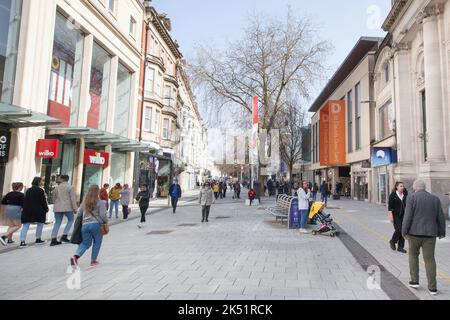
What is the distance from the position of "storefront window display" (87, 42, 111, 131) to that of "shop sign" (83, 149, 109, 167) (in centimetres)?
176

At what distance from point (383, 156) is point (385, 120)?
4.09 meters

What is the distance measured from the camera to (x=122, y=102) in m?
23.2

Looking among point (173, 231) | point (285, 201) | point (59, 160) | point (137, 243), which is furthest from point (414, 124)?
point (59, 160)

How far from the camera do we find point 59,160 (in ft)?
50.8

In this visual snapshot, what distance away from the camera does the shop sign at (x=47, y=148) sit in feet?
41.3

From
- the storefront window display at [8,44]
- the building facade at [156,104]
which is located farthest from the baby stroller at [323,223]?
the building facade at [156,104]

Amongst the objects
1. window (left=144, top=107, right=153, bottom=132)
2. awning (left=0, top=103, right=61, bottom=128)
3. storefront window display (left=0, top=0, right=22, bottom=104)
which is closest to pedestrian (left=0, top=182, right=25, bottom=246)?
awning (left=0, top=103, right=61, bottom=128)

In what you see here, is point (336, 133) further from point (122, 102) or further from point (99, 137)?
point (99, 137)

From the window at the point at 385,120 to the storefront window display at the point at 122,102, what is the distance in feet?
63.1

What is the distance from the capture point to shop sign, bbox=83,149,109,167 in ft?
56.4

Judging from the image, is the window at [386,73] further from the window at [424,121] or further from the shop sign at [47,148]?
the shop sign at [47,148]

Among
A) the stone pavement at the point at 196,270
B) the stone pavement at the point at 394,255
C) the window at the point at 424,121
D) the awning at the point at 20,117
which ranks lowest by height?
the stone pavement at the point at 196,270

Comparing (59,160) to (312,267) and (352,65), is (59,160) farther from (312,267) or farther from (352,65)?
(352,65)

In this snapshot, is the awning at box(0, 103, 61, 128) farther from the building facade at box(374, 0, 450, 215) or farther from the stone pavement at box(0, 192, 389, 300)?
the building facade at box(374, 0, 450, 215)
